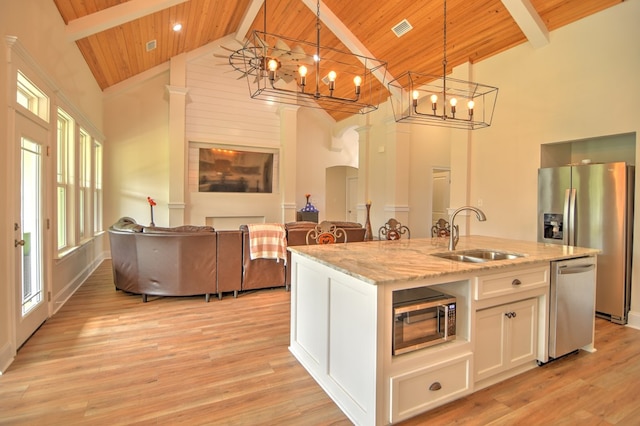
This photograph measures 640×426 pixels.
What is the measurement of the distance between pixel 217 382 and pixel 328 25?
5.74m

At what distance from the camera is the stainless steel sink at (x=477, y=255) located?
2.54m

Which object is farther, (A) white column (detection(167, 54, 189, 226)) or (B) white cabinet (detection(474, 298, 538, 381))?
(A) white column (detection(167, 54, 189, 226))

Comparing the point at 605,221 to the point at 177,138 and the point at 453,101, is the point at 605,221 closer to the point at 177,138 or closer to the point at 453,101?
the point at 453,101

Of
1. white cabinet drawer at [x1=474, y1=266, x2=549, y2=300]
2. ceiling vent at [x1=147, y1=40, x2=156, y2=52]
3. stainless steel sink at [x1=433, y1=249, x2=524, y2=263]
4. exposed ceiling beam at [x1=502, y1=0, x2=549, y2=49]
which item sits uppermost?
ceiling vent at [x1=147, y1=40, x2=156, y2=52]

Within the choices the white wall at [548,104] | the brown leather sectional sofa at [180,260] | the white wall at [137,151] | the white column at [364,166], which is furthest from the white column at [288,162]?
the white wall at [548,104]

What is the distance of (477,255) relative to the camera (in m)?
2.74

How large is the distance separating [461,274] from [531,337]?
3.18ft

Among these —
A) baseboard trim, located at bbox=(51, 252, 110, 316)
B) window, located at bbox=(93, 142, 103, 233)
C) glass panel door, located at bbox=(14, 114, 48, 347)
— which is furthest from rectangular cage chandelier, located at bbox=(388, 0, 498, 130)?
window, located at bbox=(93, 142, 103, 233)

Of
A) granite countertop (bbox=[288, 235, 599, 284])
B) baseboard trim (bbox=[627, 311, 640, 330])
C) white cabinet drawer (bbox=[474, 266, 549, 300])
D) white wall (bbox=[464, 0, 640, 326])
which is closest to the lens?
granite countertop (bbox=[288, 235, 599, 284])

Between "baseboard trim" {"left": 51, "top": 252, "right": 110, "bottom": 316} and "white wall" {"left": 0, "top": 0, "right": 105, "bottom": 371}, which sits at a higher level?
"white wall" {"left": 0, "top": 0, "right": 105, "bottom": 371}

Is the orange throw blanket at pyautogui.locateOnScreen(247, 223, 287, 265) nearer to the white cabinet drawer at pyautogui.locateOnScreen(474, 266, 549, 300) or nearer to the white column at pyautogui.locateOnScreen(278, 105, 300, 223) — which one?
the white cabinet drawer at pyautogui.locateOnScreen(474, 266, 549, 300)

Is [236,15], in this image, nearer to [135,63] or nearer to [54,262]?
[135,63]

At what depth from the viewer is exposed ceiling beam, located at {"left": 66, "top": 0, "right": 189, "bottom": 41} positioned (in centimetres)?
397

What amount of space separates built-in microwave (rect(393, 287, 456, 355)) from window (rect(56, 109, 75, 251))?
4264mm
